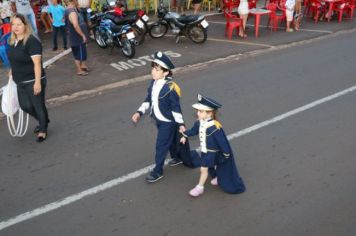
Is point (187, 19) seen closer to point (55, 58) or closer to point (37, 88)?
point (55, 58)


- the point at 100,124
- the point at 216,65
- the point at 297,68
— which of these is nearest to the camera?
the point at 100,124

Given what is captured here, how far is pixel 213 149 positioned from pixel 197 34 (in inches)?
331

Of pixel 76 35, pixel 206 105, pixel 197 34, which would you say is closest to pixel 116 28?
pixel 76 35

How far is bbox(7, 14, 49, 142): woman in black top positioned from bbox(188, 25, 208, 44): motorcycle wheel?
22.8ft

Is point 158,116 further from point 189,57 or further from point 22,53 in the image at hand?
point 189,57

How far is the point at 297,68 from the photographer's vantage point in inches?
384

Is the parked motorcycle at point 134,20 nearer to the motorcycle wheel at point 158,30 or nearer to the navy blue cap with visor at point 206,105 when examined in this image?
the motorcycle wheel at point 158,30

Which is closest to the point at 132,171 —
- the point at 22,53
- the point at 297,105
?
the point at 22,53

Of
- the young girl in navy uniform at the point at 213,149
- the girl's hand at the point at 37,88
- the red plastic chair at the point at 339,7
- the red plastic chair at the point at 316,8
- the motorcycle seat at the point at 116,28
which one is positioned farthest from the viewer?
the red plastic chair at the point at 316,8

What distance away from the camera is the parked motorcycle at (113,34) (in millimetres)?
10953

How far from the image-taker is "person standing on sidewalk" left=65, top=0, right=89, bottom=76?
9.07 metres

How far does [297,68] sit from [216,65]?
1973 mm

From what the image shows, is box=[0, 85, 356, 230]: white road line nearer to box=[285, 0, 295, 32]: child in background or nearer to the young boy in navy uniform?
the young boy in navy uniform

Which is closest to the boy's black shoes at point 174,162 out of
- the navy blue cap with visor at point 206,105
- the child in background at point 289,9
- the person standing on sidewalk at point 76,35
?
the navy blue cap with visor at point 206,105
